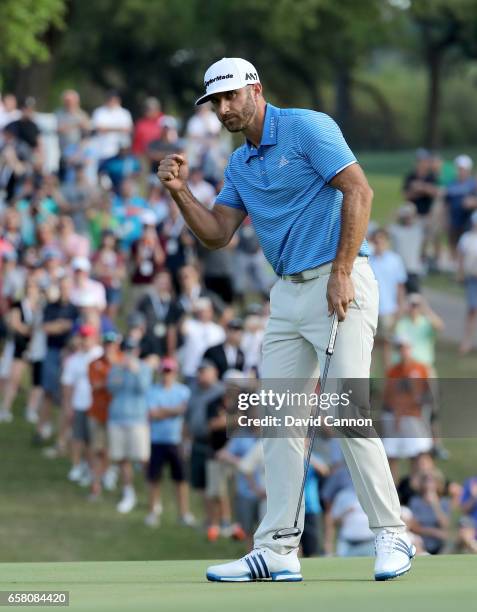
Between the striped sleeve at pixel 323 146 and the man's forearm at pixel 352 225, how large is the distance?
0.12 metres

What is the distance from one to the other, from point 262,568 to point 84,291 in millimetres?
12309

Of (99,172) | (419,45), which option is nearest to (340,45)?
(419,45)

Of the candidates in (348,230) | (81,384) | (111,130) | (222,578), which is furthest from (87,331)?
(348,230)

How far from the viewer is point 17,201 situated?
73.3 feet

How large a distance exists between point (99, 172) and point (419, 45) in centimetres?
4065

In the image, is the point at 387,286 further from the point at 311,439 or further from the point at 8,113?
the point at 311,439

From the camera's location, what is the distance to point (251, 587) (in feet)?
20.6

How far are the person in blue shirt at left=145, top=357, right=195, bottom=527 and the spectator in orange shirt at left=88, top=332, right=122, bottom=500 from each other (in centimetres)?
57

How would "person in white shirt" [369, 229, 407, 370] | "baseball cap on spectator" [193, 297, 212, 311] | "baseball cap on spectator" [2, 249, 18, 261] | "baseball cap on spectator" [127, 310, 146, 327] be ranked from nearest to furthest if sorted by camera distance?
"baseball cap on spectator" [127, 310, 146, 327] → "baseball cap on spectator" [193, 297, 212, 311] → "baseball cap on spectator" [2, 249, 18, 261] → "person in white shirt" [369, 229, 407, 370]

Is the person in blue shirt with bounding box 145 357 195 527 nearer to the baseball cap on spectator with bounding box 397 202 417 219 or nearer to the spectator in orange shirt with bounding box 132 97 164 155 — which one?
the baseball cap on spectator with bounding box 397 202 417 219

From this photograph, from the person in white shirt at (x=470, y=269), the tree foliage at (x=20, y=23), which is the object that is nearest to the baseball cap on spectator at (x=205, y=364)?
the person in white shirt at (x=470, y=269)

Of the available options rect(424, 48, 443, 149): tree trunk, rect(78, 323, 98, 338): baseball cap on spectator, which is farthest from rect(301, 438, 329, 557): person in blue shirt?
rect(424, 48, 443, 149): tree trunk

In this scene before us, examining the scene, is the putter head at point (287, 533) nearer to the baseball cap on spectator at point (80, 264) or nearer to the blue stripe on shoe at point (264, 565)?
the blue stripe on shoe at point (264, 565)

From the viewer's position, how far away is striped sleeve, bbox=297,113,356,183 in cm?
639
